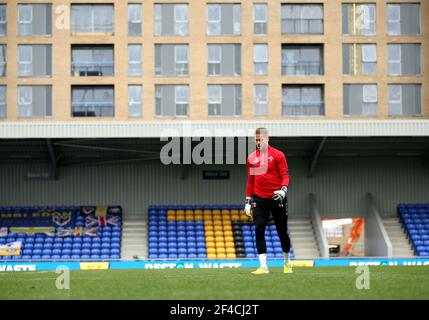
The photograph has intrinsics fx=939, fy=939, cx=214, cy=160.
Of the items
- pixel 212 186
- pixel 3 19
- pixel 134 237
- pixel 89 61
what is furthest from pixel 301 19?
pixel 134 237

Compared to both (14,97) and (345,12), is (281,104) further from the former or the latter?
(14,97)

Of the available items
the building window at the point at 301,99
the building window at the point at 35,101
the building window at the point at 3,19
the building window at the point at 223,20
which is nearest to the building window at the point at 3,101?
the building window at the point at 35,101

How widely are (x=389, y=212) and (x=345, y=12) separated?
39.5 feet

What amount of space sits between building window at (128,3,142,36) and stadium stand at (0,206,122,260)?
37.6 feet

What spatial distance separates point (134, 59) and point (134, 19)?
209 centimetres

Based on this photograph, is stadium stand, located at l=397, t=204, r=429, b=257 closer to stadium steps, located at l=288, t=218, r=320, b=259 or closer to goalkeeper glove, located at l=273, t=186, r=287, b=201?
stadium steps, located at l=288, t=218, r=320, b=259

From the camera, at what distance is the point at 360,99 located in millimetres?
49250

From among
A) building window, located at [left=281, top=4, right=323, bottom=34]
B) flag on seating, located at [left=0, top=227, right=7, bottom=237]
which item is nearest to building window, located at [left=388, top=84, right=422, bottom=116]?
building window, located at [left=281, top=4, right=323, bottom=34]

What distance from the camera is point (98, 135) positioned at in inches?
1432

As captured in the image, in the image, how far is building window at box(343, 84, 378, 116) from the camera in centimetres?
4897

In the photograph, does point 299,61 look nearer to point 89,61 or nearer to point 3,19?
point 89,61

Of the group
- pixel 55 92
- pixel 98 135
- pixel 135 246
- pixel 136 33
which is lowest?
pixel 135 246
